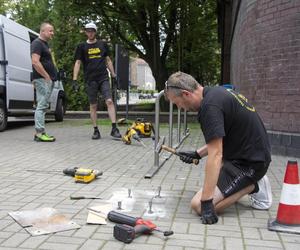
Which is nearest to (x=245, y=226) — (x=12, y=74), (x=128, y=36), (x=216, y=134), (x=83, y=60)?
(x=216, y=134)

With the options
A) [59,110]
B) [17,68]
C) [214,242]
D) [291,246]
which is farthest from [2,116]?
[291,246]

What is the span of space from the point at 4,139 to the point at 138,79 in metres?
98.8

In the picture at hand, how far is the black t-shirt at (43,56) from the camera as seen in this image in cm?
896

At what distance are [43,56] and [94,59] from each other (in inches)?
39.5

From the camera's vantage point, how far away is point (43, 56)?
9.16m

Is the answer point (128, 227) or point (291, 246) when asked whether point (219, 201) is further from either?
point (128, 227)

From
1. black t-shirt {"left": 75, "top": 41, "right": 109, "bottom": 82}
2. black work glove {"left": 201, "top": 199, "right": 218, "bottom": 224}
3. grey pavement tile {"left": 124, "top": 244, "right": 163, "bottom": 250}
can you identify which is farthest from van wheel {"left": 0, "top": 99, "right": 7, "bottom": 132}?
grey pavement tile {"left": 124, "top": 244, "right": 163, "bottom": 250}

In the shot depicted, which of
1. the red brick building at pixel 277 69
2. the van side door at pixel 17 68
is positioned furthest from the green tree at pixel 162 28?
the red brick building at pixel 277 69

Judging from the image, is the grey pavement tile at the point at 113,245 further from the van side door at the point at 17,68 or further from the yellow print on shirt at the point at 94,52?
the van side door at the point at 17,68

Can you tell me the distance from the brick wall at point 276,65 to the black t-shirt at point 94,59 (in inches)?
113

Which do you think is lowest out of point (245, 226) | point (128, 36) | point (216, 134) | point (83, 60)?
point (245, 226)

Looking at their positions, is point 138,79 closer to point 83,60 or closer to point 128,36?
point 128,36

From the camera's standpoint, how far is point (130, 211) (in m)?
4.56

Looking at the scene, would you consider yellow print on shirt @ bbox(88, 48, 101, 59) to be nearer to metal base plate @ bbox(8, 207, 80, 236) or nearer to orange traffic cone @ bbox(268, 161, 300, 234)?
metal base plate @ bbox(8, 207, 80, 236)
